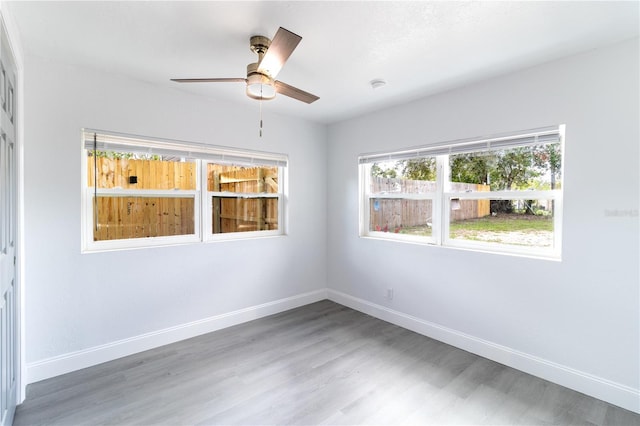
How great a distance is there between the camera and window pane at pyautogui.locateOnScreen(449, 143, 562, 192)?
243 centimetres

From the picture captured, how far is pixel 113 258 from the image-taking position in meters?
2.62

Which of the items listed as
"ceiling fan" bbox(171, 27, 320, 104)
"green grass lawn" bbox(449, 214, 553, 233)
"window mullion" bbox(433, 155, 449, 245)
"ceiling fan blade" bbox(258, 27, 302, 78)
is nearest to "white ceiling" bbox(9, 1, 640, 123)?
"ceiling fan" bbox(171, 27, 320, 104)

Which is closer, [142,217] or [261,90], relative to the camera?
[261,90]

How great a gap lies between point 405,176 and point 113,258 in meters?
2.95

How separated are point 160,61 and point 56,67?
81 centimetres

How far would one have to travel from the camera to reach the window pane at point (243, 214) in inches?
132

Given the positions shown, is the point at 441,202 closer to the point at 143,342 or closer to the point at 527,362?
the point at 527,362

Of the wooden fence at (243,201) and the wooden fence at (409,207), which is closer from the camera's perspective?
the wooden fence at (409,207)

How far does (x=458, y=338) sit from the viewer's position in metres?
2.86

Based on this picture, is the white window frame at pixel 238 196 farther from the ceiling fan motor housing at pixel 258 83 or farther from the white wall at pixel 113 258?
the ceiling fan motor housing at pixel 258 83

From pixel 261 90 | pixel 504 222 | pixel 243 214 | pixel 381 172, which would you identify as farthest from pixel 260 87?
pixel 504 222

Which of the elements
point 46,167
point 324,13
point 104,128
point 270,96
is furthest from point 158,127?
point 324,13

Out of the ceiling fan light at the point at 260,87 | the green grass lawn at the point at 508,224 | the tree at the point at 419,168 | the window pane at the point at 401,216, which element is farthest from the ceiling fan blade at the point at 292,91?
the green grass lawn at the point at 508,224

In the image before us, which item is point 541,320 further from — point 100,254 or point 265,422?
point 100,254
